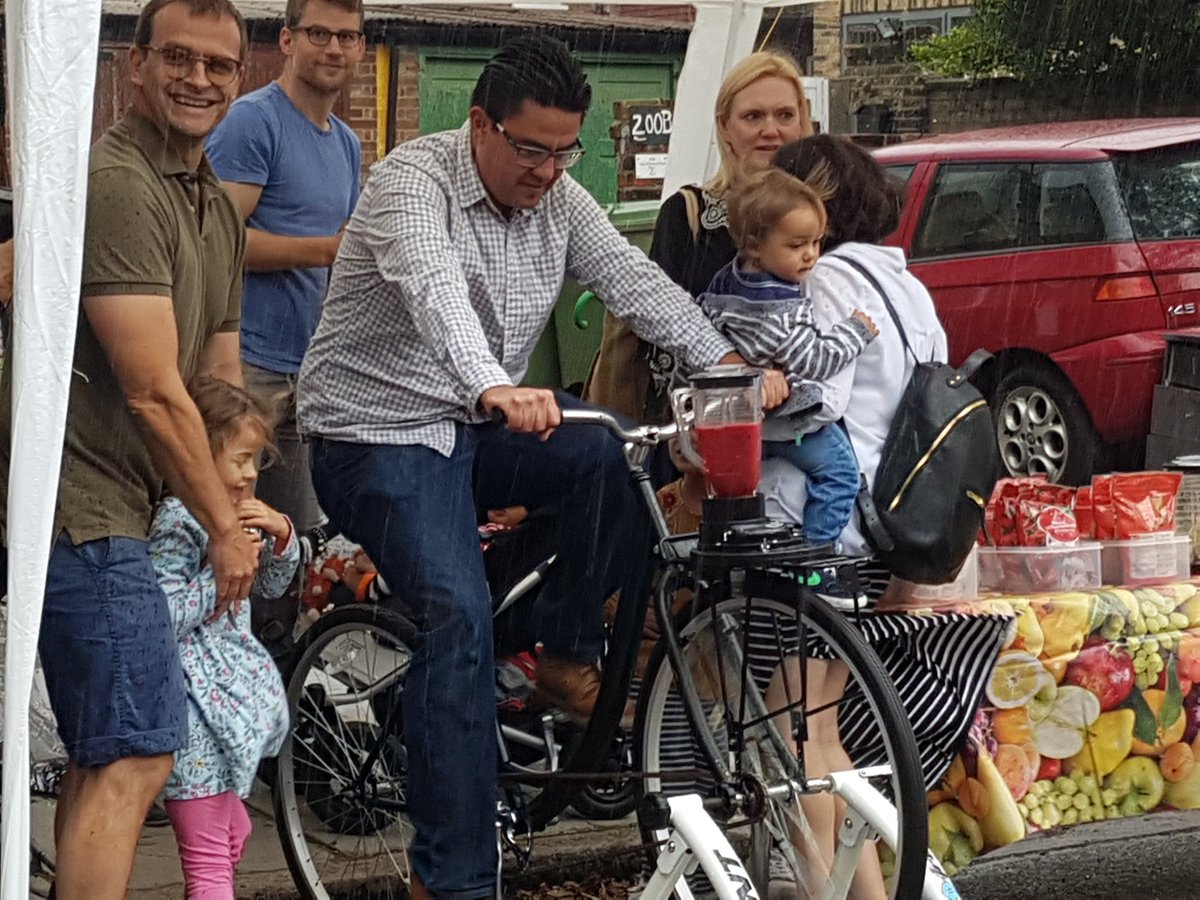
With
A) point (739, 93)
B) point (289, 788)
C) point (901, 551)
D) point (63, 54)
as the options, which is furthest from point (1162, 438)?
point (63, 54)

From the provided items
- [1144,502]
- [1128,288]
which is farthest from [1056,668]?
[1128,288]

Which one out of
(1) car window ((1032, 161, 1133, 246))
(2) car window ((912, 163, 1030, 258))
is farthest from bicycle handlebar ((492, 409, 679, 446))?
(2) car window ((912, 163, 1030, 258))

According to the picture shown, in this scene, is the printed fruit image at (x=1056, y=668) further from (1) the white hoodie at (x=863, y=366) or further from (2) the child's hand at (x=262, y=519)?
(2) the child's hand at (x=262, y=519)

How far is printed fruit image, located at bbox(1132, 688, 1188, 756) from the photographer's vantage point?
181 inches

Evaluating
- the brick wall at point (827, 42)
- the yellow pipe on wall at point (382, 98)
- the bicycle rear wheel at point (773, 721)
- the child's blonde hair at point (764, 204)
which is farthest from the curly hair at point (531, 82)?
the brick wall at point (827, 42)

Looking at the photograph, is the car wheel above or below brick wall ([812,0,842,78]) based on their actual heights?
below

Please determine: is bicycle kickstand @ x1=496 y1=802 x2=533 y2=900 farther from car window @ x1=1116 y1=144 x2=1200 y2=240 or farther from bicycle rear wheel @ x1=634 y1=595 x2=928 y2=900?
car window @ x1=1116 y1=144 x2=1200 y2=240

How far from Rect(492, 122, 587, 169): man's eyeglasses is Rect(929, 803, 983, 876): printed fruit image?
65.2 inches

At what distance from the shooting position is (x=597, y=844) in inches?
206

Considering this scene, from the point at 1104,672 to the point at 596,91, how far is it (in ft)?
40.2

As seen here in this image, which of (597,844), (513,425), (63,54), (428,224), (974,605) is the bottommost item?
(597,844)

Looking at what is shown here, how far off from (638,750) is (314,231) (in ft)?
5.87

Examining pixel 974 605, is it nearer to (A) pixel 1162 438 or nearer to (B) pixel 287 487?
(B) pixel 287 487

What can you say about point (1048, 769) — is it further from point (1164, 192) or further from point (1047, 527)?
point (1164, 192)
